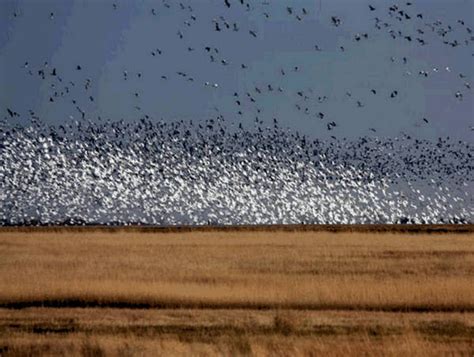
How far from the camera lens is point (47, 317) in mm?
17156

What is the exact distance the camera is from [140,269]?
24.6 meters

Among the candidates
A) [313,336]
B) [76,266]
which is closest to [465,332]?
[313,336]

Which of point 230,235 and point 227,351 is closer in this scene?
point 227,351

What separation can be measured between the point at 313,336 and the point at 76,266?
11.2m

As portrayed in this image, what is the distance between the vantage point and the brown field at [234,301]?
13.8 metres

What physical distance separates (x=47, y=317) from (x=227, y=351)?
17.5 ft

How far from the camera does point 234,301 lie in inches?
749

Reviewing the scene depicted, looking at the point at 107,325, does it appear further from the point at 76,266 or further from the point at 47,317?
the point at 76,266

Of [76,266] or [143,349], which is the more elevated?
[76,266]

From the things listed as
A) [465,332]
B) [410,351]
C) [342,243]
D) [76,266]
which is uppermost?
[342,243]

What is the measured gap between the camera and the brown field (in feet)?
45.2

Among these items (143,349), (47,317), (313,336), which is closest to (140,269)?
(47,317)

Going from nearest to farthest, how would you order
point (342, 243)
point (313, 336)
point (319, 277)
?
point (313, 336) < point (319, 277) < point (342, 243)

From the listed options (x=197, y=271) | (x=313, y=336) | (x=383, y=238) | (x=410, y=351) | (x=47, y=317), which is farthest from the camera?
(x=383, y=238)
